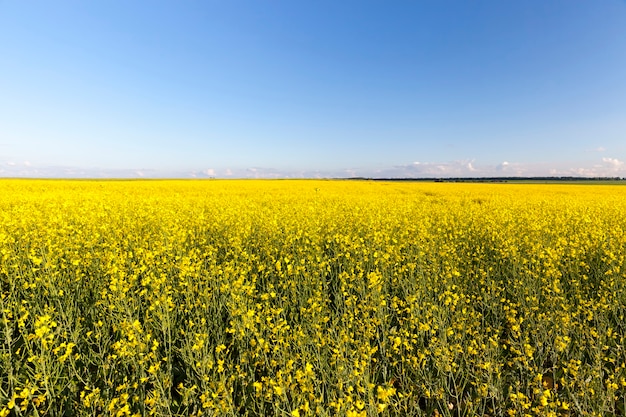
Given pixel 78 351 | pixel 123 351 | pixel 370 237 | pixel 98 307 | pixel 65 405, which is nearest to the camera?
pixel 123 351

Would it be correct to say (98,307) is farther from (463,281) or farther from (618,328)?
(618,328)

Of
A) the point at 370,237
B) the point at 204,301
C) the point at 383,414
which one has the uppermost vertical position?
the point at 370,237

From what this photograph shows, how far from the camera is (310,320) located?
380cm

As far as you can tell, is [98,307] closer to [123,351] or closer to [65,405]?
[65,405]

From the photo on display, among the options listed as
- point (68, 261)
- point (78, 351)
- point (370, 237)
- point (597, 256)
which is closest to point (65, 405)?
point (78, 351)

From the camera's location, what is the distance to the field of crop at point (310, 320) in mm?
2631

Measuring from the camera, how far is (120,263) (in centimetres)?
434

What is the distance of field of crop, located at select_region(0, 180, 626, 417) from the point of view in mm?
2631

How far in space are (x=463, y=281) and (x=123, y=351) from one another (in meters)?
5.03

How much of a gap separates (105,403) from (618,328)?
6.28 metres

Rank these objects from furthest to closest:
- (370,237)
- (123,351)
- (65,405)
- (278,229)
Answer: (278,229)
(370,237)
(65,405)
(123,351)

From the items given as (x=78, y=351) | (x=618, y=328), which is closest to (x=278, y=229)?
(x=78, y=351)

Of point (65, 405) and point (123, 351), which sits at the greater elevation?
point (123, 351)

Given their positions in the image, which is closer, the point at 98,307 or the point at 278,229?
the point at 98,307
